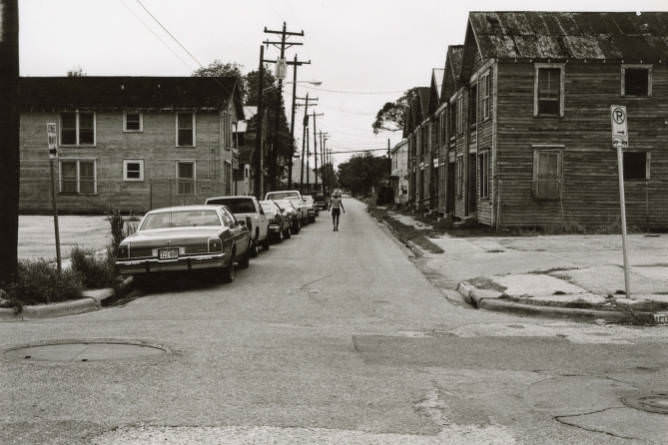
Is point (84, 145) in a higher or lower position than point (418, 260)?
higher

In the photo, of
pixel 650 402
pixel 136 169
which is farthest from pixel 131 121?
pixel 650 402

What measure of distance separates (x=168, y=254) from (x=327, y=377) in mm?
7488

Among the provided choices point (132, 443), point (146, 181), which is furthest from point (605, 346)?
point (146, 181)

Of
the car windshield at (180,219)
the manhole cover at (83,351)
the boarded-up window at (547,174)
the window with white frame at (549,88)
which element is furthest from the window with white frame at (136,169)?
the manhole cover at (83,351)

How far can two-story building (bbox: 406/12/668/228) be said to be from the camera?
27.6 meters

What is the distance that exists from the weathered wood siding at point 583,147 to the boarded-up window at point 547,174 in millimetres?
188

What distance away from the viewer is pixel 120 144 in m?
44.8

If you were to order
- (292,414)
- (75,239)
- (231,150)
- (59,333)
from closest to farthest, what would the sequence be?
(292,414) < (59,333) < (75,239) < (231,150)

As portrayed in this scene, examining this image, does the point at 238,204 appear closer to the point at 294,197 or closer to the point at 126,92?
the point at 294,197

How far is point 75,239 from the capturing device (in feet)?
85.0

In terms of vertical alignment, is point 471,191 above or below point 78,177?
Result: below

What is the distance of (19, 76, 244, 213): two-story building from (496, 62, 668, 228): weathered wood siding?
20.7 meters

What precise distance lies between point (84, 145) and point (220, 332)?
1498 inches

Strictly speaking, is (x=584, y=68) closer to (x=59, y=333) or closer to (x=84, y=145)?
(x=59, y=333)
